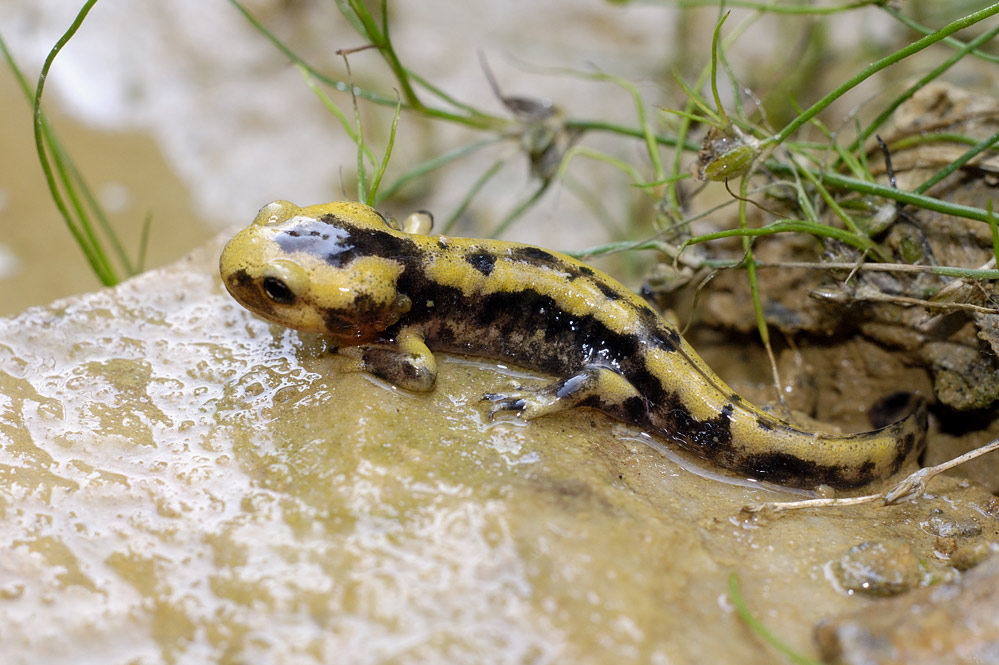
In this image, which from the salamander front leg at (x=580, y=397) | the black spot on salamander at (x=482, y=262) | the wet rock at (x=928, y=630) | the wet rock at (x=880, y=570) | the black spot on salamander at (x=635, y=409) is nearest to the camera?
the wet rock at (x=928, y=630)

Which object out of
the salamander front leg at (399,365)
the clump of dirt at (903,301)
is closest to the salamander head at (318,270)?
the salamander front leg at (399,365)

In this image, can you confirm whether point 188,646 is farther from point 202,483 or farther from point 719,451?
point 719,451

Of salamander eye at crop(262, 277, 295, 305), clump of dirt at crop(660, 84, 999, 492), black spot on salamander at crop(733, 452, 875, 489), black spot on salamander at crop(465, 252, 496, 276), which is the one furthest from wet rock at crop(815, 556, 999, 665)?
salamander eye at crop(262, 277, 295, 305)

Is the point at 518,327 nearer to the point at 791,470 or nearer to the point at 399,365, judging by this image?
the point at 399,365

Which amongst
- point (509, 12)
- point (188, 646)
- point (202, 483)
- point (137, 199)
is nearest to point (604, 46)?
point (509, 12)

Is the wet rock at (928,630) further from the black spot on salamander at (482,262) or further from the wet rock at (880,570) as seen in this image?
the black spot on salamander at (482,262)

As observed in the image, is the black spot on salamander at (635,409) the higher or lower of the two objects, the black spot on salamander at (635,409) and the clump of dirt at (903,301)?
the lower

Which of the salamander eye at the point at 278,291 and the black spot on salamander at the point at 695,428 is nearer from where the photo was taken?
the salamander eye at the point at 278,291

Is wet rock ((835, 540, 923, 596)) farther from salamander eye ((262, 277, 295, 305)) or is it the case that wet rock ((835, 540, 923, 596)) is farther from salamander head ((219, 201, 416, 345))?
salamander eye ((262, 277, 295, 305))
